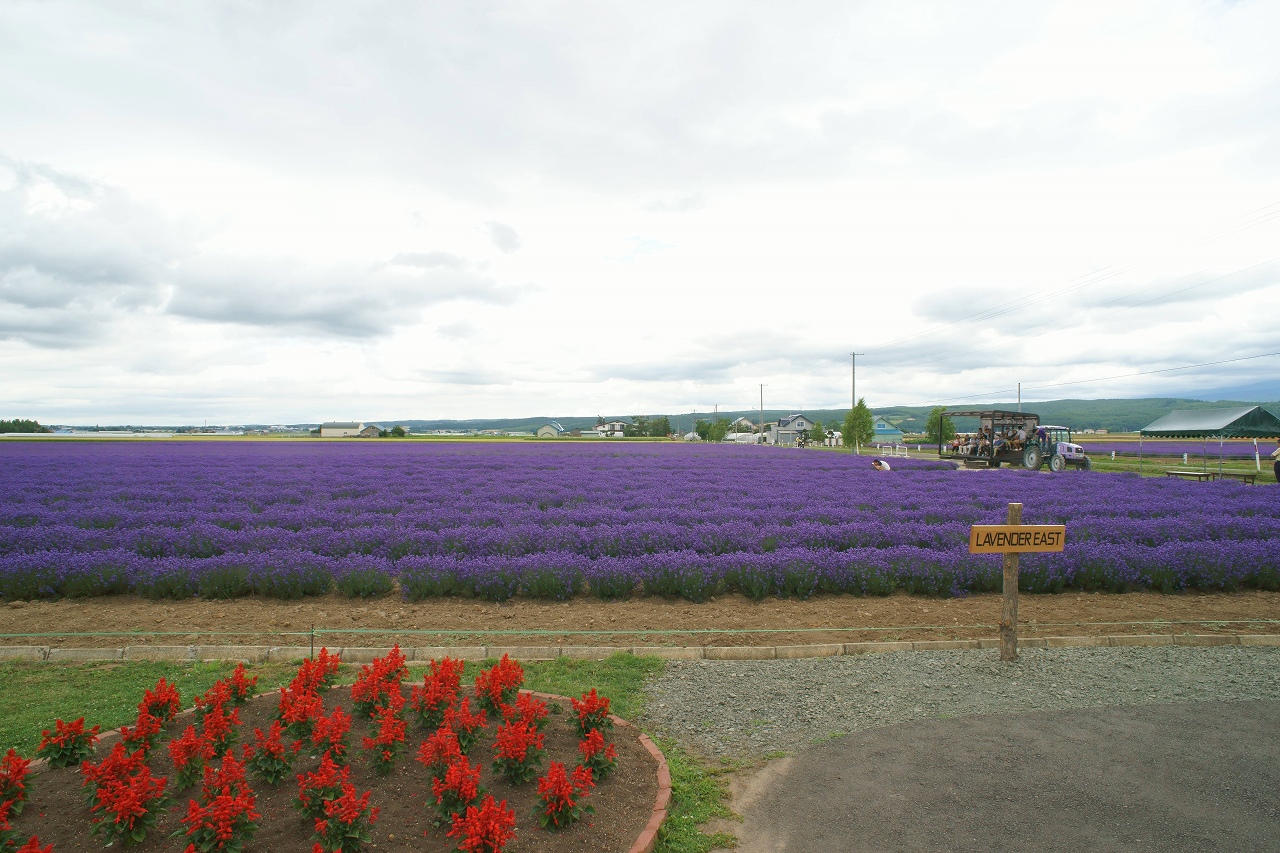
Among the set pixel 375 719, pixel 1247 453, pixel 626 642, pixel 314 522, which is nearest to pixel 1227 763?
pixel 626 642

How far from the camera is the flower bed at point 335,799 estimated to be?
10.4 ft

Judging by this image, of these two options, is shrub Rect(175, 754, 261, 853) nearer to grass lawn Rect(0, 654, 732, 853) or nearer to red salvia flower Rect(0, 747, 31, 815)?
red salvia flower Rect(0, 747, 31, 815)

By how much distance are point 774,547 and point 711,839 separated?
25.4 feet

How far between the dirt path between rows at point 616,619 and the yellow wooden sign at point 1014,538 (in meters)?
1.45

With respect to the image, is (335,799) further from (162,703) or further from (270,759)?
(162,703)

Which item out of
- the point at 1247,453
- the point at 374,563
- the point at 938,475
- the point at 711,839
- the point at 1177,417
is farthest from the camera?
the point at 1247,453

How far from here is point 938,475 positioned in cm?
2525

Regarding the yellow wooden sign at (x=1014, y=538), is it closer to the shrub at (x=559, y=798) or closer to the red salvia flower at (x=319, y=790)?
the shrub at (x=559, y=798)

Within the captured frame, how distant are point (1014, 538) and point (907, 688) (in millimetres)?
1959

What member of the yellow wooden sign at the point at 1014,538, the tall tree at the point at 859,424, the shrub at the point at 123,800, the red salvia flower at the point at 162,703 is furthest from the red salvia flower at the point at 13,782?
the tall tree at the point at 859,424

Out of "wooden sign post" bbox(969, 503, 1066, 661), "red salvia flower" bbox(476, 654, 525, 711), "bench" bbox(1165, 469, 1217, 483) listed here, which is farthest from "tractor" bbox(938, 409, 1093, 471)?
"red salvia flower" bbox(476, 654, 525, 711)

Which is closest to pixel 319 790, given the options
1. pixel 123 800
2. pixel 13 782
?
pixel 123 800

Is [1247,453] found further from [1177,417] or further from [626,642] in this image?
[626,642]

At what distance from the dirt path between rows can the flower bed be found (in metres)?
2.71
